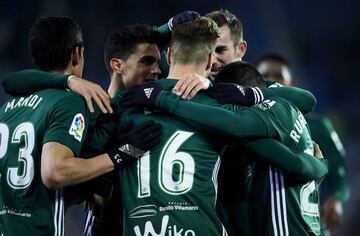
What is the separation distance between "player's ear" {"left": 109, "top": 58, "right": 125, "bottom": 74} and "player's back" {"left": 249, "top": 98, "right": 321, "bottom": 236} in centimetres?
112

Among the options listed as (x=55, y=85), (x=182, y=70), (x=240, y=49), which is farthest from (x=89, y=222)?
(x=240, y=49)

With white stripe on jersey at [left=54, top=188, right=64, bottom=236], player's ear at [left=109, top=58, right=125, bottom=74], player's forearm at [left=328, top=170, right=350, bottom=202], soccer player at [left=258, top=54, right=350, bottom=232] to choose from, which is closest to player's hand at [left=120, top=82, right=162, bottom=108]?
white stripe on jersey at [left=54, top=188, right=64, bottom=236]

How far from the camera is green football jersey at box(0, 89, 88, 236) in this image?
4.22 metres

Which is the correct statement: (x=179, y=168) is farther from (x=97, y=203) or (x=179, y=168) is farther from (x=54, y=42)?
(x=54, y=42)

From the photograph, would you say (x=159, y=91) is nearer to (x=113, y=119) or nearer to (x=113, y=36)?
(x=113, y=119)

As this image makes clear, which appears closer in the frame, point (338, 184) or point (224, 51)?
point (224, 51)

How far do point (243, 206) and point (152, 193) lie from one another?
1.88 ft

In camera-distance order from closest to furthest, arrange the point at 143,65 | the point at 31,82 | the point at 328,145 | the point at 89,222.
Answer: the point at 31,82 → the point at 89,222 → the point at 143,65 → the point at 328,145

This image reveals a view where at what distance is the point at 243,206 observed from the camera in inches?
175

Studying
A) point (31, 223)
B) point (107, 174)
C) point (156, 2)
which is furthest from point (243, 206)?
point (156, 2)

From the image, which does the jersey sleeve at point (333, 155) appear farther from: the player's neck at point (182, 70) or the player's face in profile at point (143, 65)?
the player's neck at point (182, 70)

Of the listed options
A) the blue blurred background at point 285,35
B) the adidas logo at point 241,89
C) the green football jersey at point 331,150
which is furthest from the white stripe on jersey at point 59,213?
the blue blurred background at point 285,35

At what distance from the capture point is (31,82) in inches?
174

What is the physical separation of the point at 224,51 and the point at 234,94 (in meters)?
1.47
